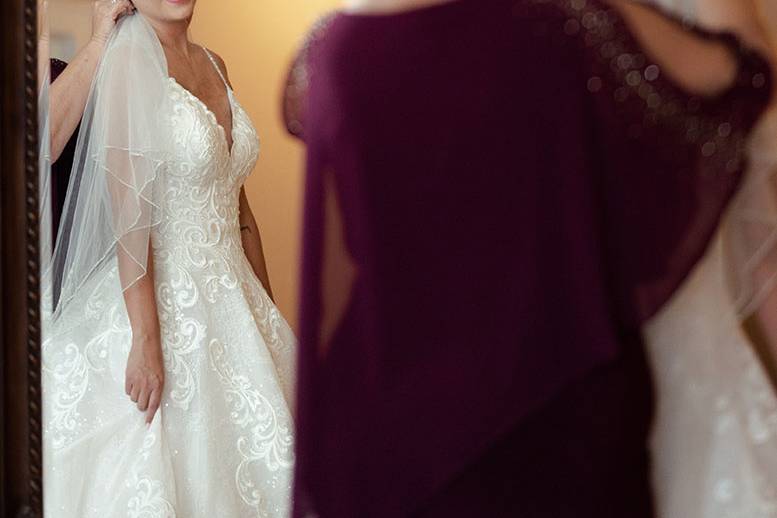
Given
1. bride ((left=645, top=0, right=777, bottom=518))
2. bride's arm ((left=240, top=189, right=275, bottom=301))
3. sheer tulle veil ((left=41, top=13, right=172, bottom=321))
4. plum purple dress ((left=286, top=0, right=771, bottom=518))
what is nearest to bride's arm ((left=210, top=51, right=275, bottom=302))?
bride's arm ((left=240, top=189, right=275, bottom=301))

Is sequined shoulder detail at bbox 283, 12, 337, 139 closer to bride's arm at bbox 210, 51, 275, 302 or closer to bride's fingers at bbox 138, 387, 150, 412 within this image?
bride's arm at bbox 210, 51, 275, 302

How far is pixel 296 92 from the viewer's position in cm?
69

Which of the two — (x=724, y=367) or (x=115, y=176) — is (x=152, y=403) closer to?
(x=115, y=176)

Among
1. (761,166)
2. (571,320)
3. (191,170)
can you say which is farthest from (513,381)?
(191,170)

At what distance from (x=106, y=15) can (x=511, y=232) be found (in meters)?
0.50

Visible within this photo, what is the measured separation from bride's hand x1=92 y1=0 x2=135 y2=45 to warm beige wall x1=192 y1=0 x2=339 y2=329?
0.08m

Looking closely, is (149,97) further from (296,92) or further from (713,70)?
(713,70)

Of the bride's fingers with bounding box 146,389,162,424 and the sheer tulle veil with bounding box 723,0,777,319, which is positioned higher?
the sheer tulle veil with bounding box 723,0,777,319

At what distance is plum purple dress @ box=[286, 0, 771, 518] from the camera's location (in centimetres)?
60

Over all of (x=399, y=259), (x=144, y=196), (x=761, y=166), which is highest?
(x=761, y=166)

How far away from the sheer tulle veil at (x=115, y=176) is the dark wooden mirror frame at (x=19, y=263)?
0.06 metres

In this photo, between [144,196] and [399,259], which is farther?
[144,196]

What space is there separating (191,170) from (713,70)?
510 mm

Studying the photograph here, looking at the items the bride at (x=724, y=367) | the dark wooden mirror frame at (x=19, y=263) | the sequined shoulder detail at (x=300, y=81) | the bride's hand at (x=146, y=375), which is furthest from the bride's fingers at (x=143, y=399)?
the bride at (x=724, y=367)
